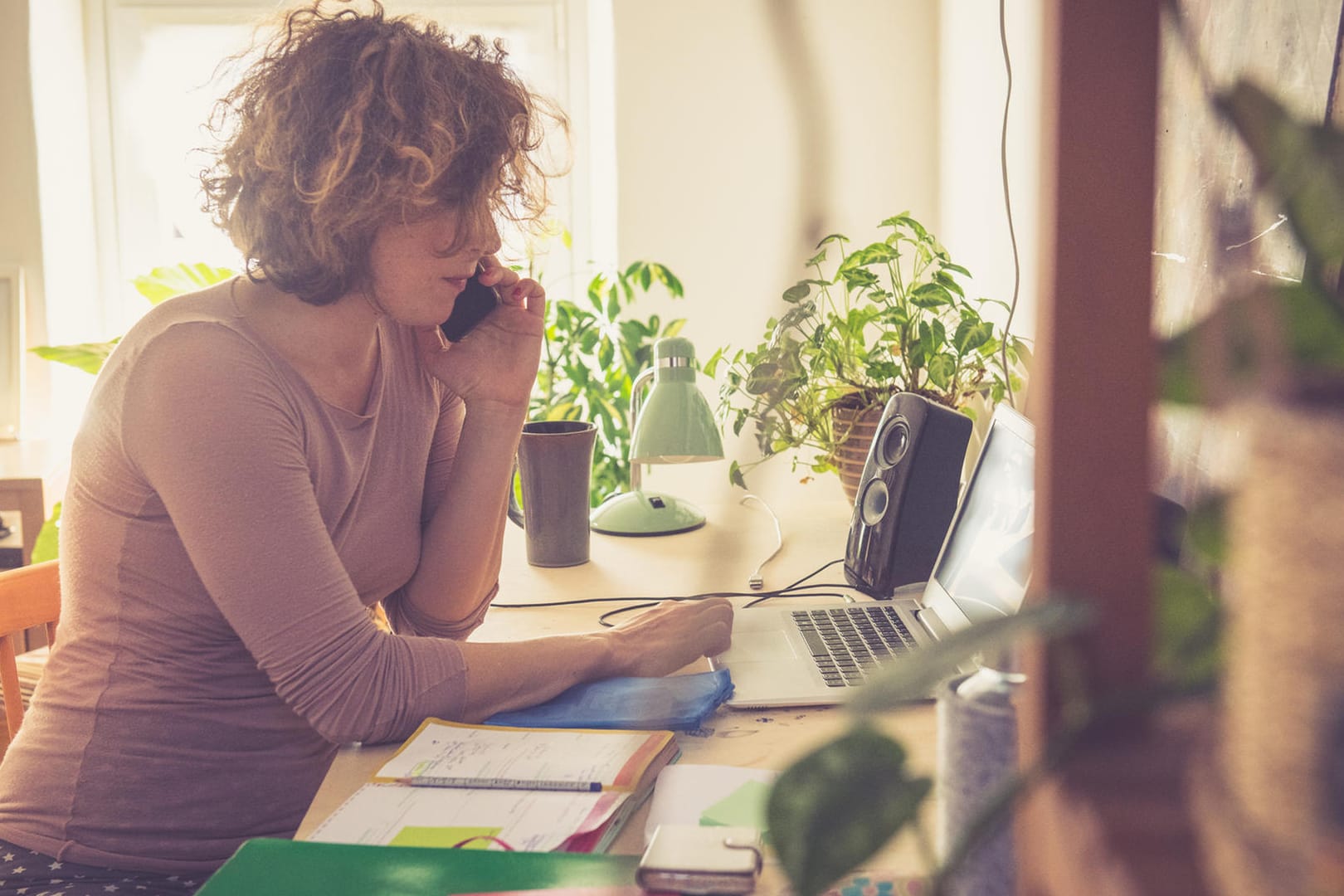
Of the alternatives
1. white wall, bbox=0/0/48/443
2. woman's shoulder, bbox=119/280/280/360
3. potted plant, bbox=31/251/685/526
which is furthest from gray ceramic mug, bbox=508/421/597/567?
white wall, bbox=0/0/48/443

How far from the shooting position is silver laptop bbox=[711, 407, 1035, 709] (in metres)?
1.04

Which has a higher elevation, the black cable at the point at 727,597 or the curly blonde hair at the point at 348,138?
the curly blonde hair at the point at 348,138

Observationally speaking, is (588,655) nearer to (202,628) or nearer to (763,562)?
(202,628)

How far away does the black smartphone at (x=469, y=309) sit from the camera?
1.43m

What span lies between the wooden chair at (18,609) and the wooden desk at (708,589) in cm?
52

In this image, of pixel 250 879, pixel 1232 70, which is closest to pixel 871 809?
pixel 250 879

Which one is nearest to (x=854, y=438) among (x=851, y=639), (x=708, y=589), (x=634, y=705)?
(x=851, y=639)

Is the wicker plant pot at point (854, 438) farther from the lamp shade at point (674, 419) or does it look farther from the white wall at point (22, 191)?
the white wall at point (22, 191)

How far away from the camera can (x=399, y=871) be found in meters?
0.68

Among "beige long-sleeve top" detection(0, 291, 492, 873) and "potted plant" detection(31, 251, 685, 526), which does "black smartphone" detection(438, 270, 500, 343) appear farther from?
"potted plant" detection(31, 251, 685, 526)

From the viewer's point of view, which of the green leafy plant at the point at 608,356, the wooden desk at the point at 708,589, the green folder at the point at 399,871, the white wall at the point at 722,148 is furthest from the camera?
the green leafy plant at the point at 608,356

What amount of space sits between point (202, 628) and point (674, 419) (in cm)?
71

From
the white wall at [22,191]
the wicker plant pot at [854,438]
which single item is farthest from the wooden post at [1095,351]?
the white wall at [22,191]

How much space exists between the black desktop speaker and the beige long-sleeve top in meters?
0.55
